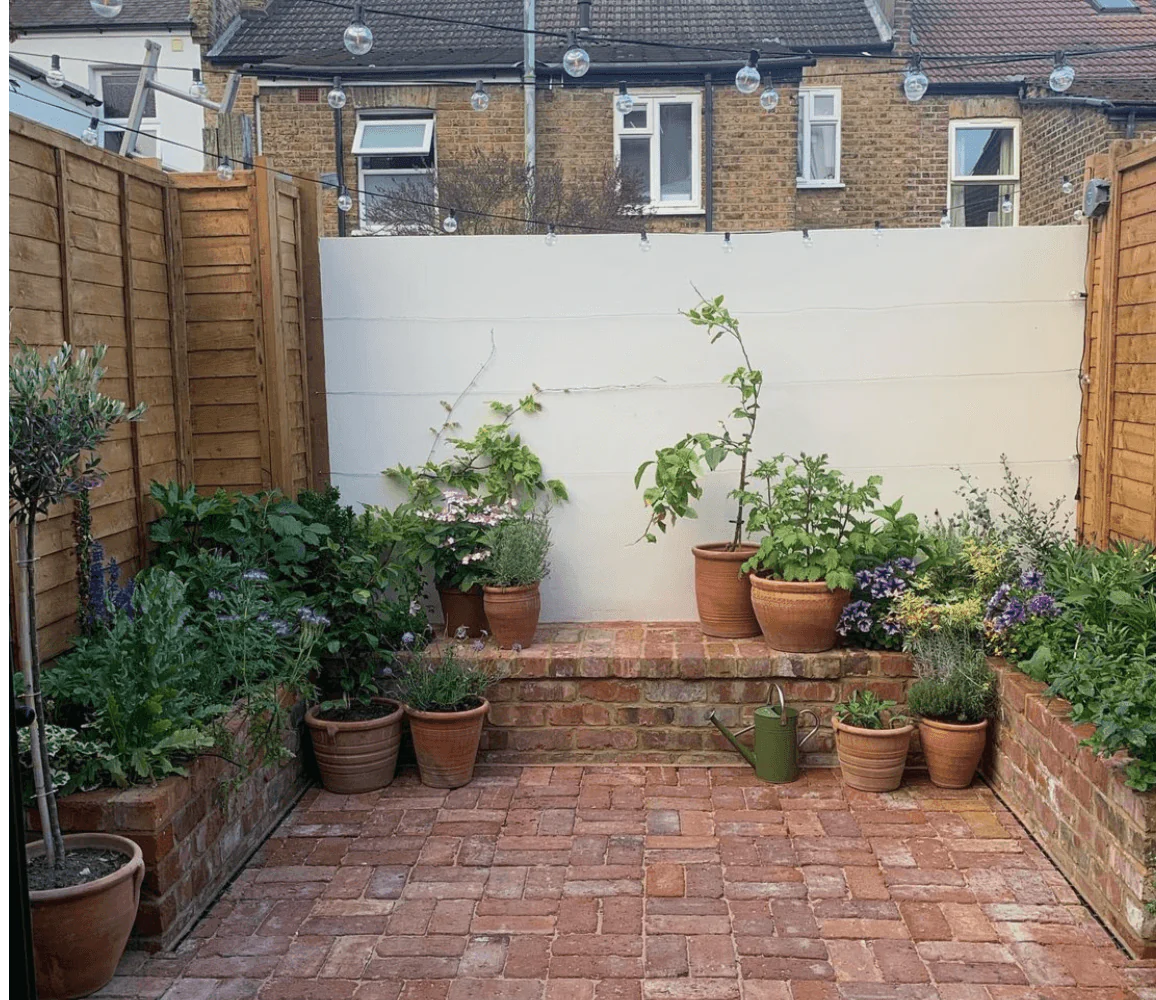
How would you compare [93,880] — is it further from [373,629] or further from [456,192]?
[456,192]

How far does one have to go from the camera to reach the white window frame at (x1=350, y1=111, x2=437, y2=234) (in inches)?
496

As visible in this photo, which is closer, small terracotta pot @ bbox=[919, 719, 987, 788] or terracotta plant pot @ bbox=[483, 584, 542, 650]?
small terracotta pot @ bbox=[919, 719, 987, 788]

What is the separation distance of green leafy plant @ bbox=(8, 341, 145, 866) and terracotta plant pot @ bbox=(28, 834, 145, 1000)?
17 centimetres

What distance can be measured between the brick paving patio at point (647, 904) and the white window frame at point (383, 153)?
894 centimetres

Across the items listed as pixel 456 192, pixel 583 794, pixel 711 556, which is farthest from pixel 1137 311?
pixel 456 192

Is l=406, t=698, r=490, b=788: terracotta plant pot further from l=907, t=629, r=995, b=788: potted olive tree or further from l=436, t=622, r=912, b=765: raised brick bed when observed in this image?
l=907, t=629, r=995, b=788: potted olive tree

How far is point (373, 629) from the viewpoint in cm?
490

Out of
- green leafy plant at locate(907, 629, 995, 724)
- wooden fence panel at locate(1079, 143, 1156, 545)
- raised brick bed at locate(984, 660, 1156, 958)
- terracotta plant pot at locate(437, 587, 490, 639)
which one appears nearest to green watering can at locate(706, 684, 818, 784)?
green leafy plant at locate(907, 629, 995, 724)

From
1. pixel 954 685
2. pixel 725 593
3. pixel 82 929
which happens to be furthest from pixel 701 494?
pixel 82 929

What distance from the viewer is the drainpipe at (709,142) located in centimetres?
1264

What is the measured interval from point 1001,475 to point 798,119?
865cm

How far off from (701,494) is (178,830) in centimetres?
283

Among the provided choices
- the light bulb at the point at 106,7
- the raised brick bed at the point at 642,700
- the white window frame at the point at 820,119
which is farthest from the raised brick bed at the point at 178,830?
the white window frame at the point at 820,119

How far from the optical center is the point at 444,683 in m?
4.74
